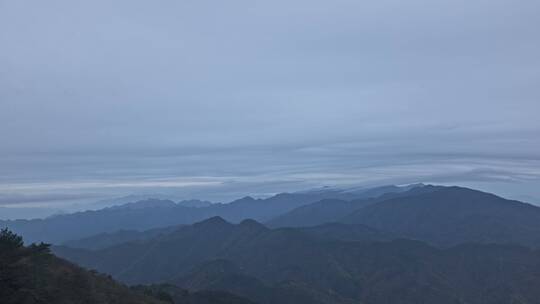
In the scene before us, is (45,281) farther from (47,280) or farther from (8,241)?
(8,241)

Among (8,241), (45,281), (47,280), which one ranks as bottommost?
(47,280)

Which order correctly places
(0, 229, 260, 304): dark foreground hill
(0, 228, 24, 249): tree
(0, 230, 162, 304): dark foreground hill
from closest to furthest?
(0, 229, 260, 304): dark foreground hill < (0, 230, 162, 304): dark foreground hill < (0, 228, 24, 249): tree

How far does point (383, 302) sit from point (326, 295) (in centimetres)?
2598

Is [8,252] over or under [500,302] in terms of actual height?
over

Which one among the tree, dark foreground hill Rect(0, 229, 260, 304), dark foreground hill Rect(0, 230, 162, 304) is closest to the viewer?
dark foreground hill Rect(0, 229, 260, 304)

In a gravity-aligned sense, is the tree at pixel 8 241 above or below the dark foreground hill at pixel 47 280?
above

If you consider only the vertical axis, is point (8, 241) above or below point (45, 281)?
above

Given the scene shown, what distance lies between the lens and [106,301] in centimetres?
5788

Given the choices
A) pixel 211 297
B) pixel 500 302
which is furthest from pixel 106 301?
pixel 500 302

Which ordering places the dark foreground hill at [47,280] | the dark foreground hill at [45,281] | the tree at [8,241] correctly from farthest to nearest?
the tree at [8,241]
the dark foreground hill at [47,280]
the dark foreground hill at [45,281]

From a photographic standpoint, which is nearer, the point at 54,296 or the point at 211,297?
the point at 54,296

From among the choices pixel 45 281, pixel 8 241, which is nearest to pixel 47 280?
pixel 45 281

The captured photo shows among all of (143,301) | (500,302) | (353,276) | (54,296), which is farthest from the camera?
(353,276)

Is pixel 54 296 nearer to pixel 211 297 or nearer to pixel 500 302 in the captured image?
pixel 211 297
